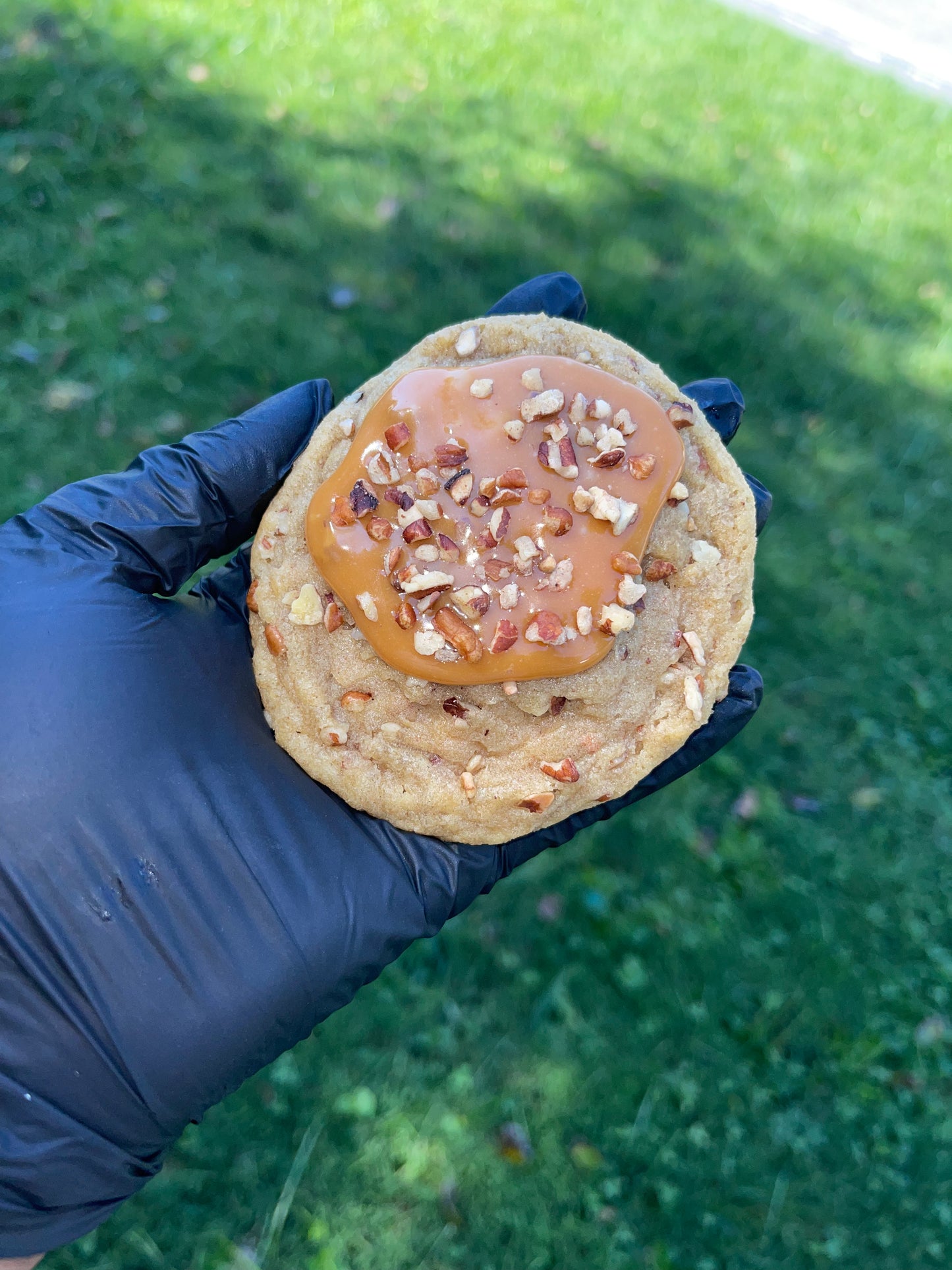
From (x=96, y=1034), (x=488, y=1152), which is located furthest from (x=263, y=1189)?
(x=96, y=1034)

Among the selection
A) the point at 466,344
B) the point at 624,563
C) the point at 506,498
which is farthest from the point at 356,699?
the point at 466,344

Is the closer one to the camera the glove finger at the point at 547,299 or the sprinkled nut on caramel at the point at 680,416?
the sprinkled nut on caramel at the point at 680,416

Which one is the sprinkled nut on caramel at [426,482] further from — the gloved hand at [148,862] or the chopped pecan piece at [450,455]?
the gloved hand at [148,862]

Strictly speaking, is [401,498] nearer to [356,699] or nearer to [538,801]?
[356,699]

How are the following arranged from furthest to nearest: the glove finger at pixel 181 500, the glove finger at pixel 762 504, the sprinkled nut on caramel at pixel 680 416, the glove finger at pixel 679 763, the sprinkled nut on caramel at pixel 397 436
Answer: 1. the glove finger at pixel 762 504
2. the glove finger at pixel 679 763
3. the glove finger at pixel 181 500
4. the sprinkled nut on caramel at pixel 680 416
5. the sprinkled nut on caramel at pixel 397 436

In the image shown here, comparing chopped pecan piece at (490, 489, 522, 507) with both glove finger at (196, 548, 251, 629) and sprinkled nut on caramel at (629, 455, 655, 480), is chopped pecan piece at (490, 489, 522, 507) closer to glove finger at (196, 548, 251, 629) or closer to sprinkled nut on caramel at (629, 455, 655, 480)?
sprinkled nut on caramel at (629, 455, 655, 480)

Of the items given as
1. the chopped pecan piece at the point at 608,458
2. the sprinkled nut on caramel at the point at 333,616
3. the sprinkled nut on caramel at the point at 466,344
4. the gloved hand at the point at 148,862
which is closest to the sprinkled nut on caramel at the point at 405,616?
the sprinkled nut on caramel at the point at 333,616
